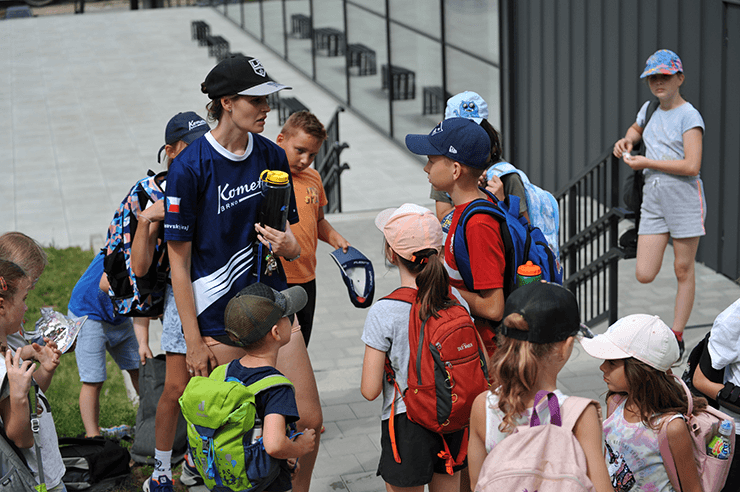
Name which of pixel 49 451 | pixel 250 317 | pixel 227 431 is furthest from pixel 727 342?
pixel 49 451

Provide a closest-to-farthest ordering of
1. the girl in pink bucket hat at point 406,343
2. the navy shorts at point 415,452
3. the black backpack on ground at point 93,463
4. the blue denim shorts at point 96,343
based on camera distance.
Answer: the girl in pink bucket hat at point 406,343, the navy shorts at point 415,452, the black backpack on ground at point 93,463, the blue denim shorts at point 96,343

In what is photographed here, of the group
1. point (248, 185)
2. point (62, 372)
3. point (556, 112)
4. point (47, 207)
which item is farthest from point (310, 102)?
point (248, 185)

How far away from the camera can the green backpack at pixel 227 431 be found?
314cm

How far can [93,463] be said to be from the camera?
4.48 meters

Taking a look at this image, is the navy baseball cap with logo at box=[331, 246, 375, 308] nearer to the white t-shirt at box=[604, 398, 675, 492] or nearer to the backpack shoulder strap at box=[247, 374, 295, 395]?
the backpack shoulder strap at box=[247, 374, 295, 395]

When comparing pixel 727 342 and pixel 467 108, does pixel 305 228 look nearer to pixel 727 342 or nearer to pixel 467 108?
pixel 467 108

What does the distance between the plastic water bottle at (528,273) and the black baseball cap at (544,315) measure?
606mm

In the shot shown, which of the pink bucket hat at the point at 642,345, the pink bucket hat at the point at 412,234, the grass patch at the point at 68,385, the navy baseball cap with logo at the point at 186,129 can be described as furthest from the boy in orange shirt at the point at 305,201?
the pink bucket hat at the point at 642,345

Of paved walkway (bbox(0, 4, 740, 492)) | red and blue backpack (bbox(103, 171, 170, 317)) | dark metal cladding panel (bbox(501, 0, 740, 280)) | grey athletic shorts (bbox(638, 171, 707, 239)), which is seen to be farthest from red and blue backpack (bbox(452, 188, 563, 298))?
dark metal cladding panel (bbox(501, 0, 740, 280))

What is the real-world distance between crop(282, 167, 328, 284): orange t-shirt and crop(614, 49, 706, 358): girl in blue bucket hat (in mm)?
2598

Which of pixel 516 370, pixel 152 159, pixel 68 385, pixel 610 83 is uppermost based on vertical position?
pixel 610 83

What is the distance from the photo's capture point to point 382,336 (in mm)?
3314

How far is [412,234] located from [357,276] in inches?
39.8

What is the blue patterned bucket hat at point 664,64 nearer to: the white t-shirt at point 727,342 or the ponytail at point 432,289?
the white t-shirt at point 727,342
